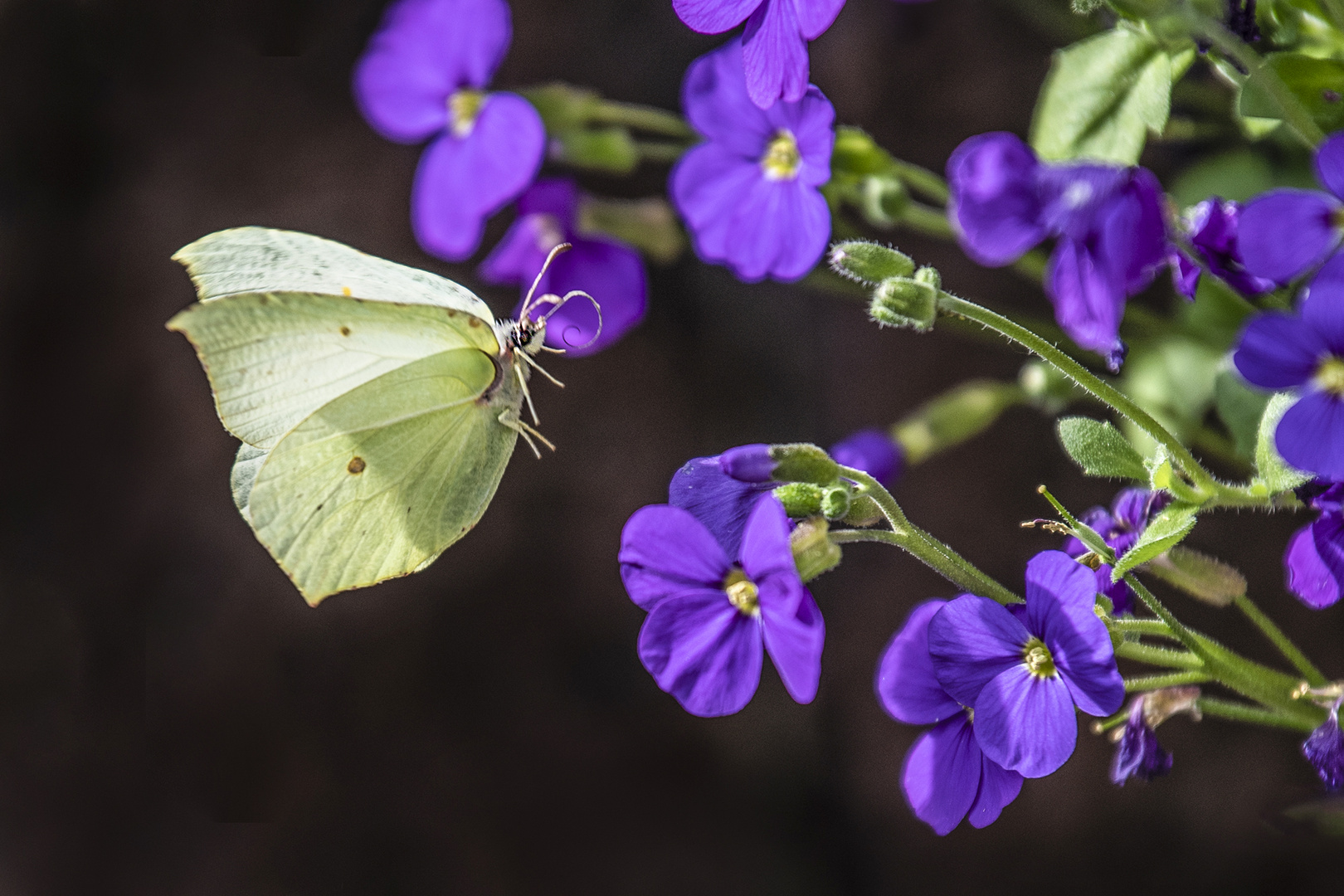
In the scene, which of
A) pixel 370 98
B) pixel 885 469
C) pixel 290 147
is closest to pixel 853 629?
pixel 885 469

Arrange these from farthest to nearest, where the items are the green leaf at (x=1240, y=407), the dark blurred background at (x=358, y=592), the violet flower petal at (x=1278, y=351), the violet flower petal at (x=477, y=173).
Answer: the dark blurred background at (x=358, y=592), the violet flower petal at (x=477, y=173), the green leaf at (x=1240, y=407), the violet flower petal at (x=1278, y=351)

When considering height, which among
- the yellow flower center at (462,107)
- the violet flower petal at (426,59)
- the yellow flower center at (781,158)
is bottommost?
the yellow flower center at (781,158)

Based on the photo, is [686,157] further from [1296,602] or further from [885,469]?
[1296,602]

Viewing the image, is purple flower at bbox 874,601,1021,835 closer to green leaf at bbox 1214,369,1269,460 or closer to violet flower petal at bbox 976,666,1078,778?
violet flower petal at bbox 976,666,1078,778

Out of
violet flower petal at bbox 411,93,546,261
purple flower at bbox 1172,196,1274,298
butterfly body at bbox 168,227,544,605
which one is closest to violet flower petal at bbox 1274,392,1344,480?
purple flower at bbox 1172,196,1274,298

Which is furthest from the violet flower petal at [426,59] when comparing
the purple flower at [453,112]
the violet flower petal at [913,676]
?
the violet flower petal at [913,676]

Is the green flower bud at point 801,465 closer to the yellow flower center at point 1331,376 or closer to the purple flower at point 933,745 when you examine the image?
the purple flower at point 933,745
